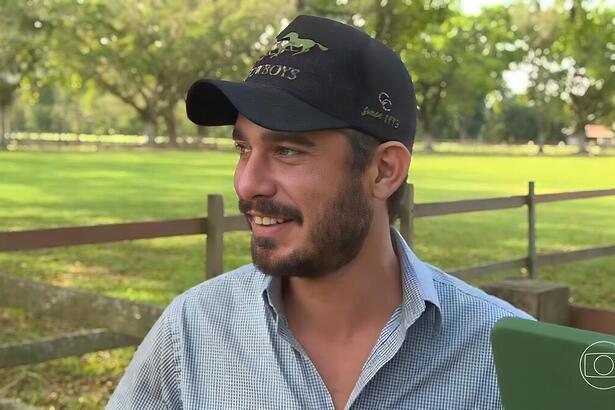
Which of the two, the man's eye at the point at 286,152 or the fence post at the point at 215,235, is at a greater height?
the man's eye at the point at 286,152

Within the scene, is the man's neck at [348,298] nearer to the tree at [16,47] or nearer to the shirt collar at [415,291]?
the shirt collar at [415,291]

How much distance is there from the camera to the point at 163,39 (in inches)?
1283

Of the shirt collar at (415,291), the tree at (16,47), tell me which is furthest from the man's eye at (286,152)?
the tree at (16,47)

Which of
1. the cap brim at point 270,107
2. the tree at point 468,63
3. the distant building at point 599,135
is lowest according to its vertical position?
the cap brim at point 270,107

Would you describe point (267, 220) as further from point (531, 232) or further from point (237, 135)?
point (531, 232)

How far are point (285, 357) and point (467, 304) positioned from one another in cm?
24

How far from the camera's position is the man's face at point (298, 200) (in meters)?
1.01

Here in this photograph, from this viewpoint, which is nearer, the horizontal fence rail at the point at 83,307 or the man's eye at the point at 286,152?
the man's eye at the point at 286,152

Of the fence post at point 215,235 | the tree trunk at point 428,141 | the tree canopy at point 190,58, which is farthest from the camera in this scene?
the tree trunk at point 428,141

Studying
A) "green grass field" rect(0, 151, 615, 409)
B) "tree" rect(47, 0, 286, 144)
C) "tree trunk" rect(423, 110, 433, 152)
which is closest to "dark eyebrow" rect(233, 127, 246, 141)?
"green grass field" rect(0, 151, 615, 409)

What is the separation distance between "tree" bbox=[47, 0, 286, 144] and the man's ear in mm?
30273

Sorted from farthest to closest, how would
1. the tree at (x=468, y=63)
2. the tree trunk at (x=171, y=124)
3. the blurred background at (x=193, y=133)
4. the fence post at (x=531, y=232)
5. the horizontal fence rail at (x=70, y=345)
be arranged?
the tree at (x=468, y=63) < the tree trunk at (x=171, y=124) < the blurred background at (x=193, y=133) < the fence post at (x=531, y=232) < the horizontal fence rail at (x=70, y=345)

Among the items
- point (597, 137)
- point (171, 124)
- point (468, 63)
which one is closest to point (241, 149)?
point (171, 124)

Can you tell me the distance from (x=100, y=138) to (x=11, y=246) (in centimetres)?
4429
